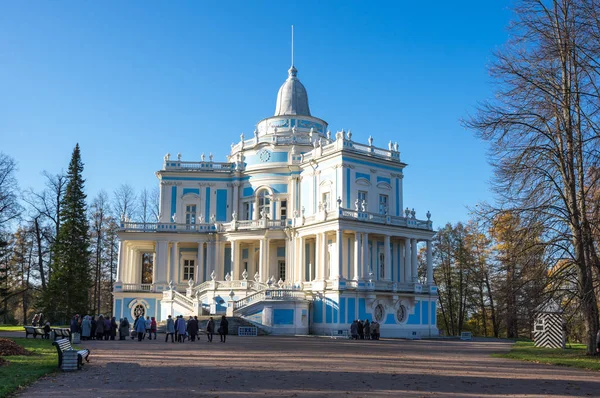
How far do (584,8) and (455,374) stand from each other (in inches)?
442

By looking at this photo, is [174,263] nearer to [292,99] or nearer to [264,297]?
[264,297]

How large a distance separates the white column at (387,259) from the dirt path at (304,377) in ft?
72.2

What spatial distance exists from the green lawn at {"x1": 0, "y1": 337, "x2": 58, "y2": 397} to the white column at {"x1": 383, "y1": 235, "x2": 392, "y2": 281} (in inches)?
1035

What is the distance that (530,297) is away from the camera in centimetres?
2127

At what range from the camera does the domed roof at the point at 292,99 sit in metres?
53.9

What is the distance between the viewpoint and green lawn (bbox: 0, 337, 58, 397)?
1303 centimetres

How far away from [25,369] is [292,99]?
4074 cm

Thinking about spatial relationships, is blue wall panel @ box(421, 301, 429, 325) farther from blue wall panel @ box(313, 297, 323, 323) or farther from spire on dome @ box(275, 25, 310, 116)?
spire on dome @ box(275, 25, 310, 116)

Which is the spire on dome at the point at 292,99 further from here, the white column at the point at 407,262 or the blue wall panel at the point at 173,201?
the white column at the point at 407,262

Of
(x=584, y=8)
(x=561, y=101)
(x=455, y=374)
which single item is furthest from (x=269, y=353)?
(x=584, y=8)

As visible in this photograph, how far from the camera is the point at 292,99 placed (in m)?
54.2

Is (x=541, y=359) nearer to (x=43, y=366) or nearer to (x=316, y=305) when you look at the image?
(x=43, y=366)

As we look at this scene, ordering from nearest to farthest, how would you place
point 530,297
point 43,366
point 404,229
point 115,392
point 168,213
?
point 115,392 → point 43,366 → point 530,297 → point 404,229 → point 168,213

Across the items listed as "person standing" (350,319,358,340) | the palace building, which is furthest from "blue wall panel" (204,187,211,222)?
"person standing" (350,319,358,340)
